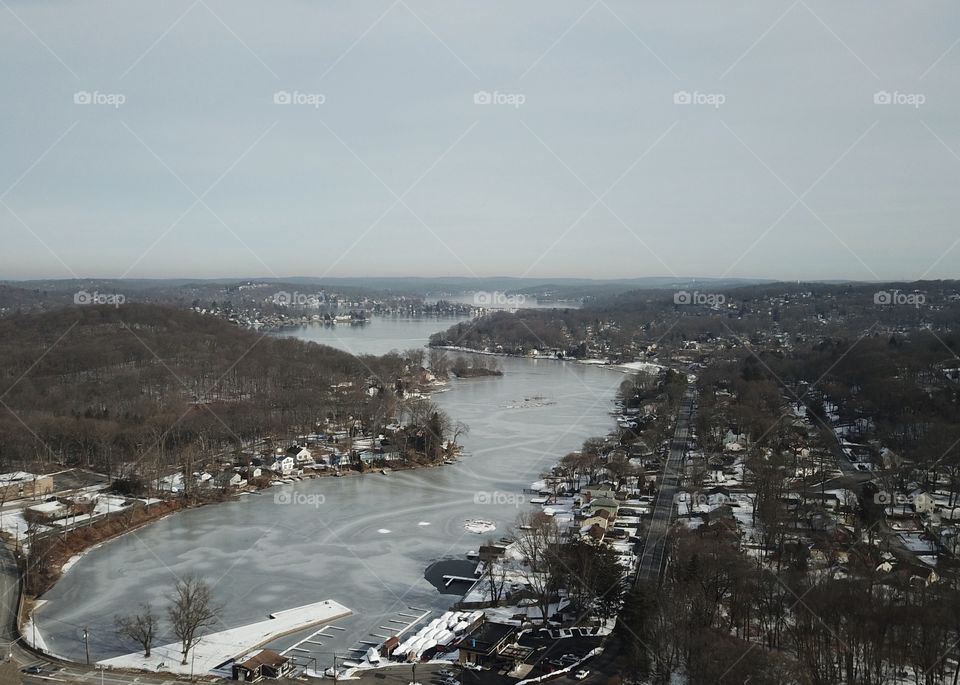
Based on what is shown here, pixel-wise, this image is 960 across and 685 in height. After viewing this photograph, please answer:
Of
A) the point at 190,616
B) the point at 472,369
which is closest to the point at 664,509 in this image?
the point at 190,616

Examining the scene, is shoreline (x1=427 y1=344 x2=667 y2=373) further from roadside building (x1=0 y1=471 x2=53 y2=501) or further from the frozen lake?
roadside building (x1=0 y1=471 x2=53 y2=501)

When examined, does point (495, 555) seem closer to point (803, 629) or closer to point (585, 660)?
point (585, 660)

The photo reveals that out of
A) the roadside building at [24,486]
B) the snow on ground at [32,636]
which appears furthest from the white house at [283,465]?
the snow on ground at [32,636]

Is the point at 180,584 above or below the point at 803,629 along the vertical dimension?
below

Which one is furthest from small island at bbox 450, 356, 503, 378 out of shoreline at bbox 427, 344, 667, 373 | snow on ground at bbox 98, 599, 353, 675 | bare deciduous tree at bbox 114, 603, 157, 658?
bare deciduous tree at bbox 114, 603, 157, 658

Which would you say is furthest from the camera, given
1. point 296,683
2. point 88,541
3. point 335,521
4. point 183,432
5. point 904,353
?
point 904,353

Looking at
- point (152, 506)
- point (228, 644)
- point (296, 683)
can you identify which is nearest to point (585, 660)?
point (296, 683)
